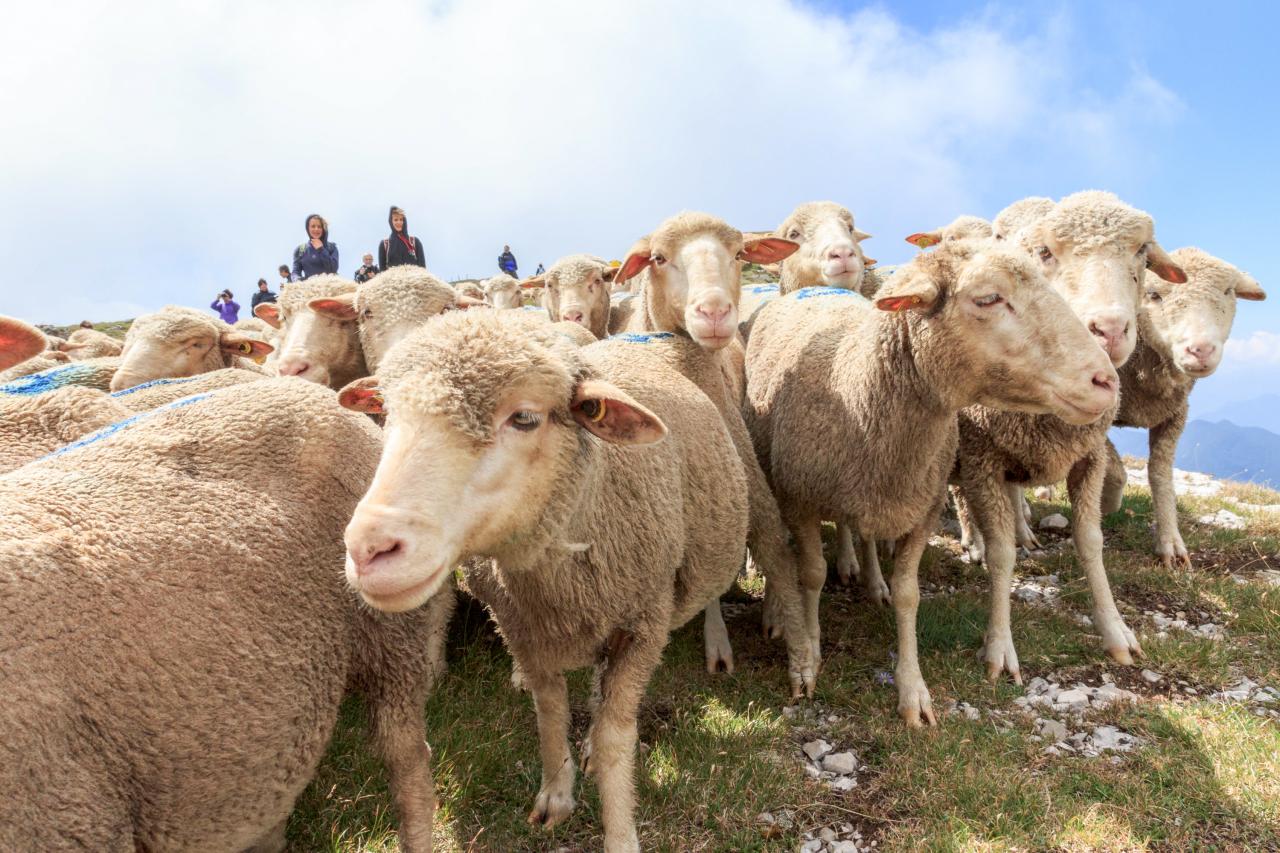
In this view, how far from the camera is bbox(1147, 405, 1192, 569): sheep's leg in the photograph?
567 centimetres

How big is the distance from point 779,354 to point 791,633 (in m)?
1.73

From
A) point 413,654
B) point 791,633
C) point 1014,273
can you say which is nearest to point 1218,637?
point 791,633

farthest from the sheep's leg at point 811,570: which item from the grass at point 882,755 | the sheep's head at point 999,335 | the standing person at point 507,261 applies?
the standing person at point 507,261

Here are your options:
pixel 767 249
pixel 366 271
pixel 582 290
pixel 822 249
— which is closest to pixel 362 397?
pixel 767 249

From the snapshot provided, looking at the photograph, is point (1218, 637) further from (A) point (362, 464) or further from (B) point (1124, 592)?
(A) point (362, 464)

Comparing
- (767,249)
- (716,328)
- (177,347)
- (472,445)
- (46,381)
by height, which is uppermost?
(767,249)

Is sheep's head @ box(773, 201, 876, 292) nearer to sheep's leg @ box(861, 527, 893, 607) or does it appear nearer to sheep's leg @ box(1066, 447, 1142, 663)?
sheep's leg @ box(861, 527, 893, 607)

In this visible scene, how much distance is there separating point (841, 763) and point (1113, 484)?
4.49 m

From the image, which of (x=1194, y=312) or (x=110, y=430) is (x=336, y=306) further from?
(x=1194, y=312)

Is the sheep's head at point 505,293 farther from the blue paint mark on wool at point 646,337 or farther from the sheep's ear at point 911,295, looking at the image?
the sheep's ear at point 911,295

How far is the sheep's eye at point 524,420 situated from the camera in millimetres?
2148

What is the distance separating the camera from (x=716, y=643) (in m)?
4.52

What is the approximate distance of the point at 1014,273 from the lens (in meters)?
3.30

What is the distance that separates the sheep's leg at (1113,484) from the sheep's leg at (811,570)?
3.49 meters
